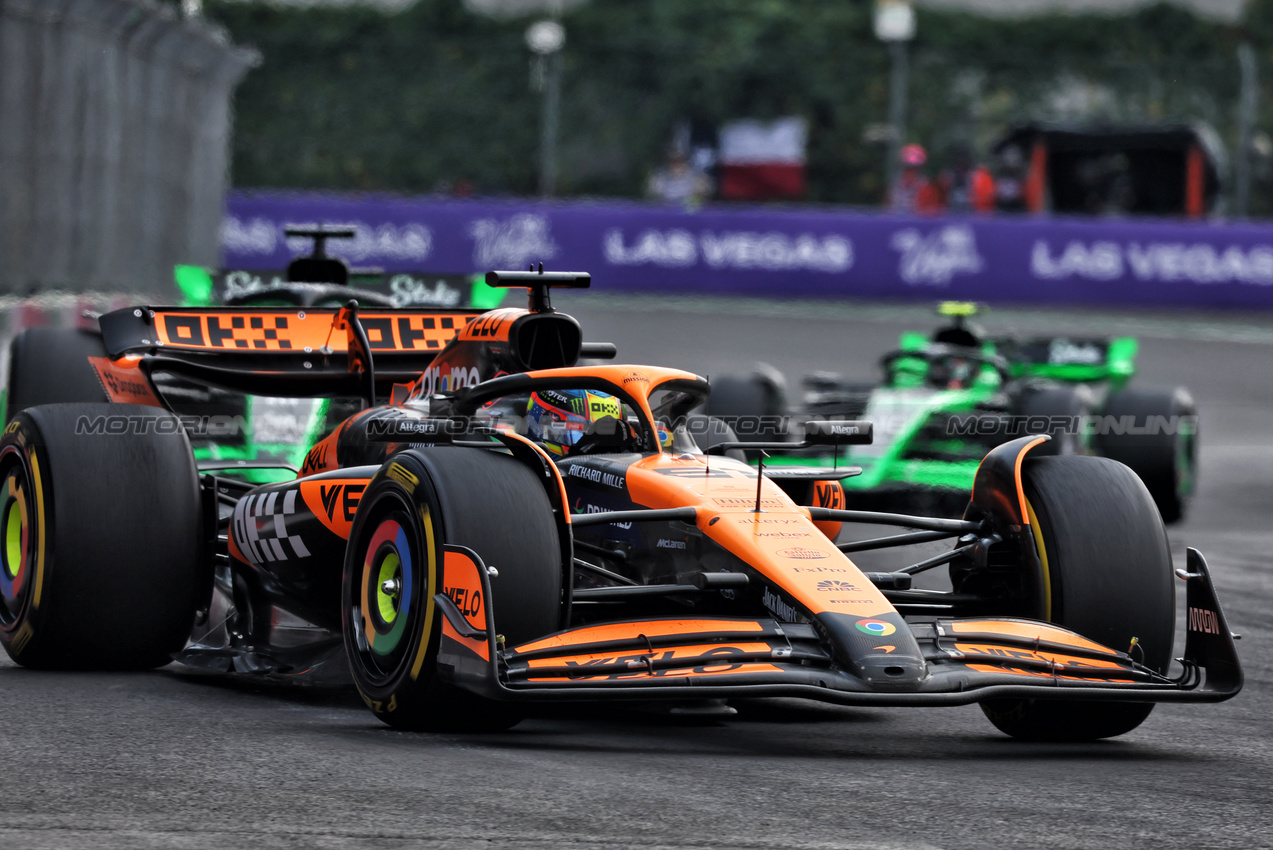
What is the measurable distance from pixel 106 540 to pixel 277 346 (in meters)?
2.22

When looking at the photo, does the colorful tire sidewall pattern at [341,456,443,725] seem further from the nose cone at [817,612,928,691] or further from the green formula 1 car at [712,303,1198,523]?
the green formula 1 car at [712,303,1198,523]

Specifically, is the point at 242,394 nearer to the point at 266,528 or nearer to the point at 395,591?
the point at 266,528

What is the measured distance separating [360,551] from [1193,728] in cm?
265

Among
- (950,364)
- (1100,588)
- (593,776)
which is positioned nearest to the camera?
(593,776)

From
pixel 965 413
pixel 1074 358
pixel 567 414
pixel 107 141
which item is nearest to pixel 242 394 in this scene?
pixel 567 414

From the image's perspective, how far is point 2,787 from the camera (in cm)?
457

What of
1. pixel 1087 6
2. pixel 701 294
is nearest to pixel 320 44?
pixel 701 294

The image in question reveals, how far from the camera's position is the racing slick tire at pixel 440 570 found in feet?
17.3

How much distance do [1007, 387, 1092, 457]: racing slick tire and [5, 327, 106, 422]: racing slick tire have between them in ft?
19.4

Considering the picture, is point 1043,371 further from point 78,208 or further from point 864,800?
point 864,800

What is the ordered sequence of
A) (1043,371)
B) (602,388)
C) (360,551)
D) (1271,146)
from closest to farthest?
(360,551) < (602,388) < (1043,371) < (1271,146)

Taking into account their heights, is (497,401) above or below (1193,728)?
above

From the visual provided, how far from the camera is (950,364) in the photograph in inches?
572

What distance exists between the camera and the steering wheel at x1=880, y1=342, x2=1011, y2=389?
1442 centimetres
